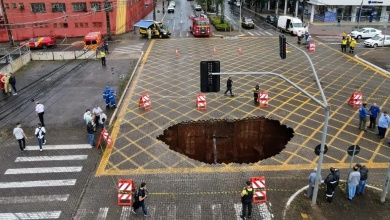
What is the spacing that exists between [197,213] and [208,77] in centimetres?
466

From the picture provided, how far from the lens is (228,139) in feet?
61.5

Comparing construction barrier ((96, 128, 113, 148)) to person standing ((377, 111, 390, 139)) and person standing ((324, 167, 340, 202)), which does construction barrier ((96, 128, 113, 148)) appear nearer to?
person standing ((324, 167, 340, 202))

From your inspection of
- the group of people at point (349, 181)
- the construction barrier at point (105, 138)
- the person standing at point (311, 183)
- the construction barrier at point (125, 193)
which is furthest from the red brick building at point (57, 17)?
the group of people at point (349, 181)

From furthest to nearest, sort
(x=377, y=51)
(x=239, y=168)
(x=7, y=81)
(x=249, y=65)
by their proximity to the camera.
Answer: (x=377, y=51)
(x=249, y=65)
(x=7, y=81)
(x=239, y=168)

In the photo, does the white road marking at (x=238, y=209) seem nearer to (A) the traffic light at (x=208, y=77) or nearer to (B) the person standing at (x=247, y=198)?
(B) the person standing at (x=247, y=198)

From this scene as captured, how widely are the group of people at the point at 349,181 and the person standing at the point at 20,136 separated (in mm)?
12378

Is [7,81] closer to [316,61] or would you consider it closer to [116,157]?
[116,157]

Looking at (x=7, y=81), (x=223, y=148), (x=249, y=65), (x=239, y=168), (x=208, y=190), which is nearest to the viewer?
(x=208, y=190)

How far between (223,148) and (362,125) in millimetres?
7104

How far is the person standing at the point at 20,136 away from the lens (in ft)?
50.5

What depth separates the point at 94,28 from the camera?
42375 millimetres

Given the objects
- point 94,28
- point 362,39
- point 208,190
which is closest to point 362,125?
point 208,190

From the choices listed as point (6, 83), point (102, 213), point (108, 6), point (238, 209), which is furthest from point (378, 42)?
point (6, 83)

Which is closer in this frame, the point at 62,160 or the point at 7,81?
the point at 62,160
